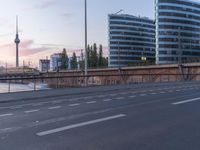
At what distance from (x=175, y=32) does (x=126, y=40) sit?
102 feet

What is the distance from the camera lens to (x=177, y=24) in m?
132

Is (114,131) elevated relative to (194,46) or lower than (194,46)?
lower

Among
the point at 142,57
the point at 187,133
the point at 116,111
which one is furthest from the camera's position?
the point at 142,57

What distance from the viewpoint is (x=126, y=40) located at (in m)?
A: 156

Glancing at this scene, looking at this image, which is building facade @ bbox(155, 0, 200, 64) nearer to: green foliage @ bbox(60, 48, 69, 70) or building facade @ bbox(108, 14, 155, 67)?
building facade @ bbox(108, 14, 155, 67)

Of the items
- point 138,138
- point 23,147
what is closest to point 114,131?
point 138,138

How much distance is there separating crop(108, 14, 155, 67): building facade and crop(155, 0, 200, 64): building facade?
78.4 feet

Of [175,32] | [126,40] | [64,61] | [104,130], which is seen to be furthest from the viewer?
[64,61]

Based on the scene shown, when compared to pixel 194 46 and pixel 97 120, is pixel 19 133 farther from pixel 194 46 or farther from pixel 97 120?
pixel 194 46

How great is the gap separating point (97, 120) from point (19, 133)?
251cm

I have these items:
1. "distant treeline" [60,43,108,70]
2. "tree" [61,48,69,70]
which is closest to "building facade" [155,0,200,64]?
"distant treeline" [60,43,108,70]

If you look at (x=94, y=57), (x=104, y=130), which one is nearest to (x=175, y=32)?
(x=94, y=57)

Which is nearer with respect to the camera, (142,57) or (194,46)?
(194,46)

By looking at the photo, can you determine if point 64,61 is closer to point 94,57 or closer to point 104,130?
point 94,57
